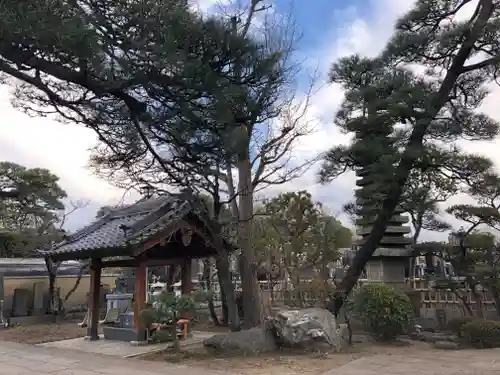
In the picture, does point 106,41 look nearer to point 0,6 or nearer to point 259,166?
point 0,6

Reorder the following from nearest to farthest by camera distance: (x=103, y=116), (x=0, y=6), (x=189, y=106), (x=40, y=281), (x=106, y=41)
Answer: (x=0, y=6), (x=106, y=41), (x=189, y=106), (x=103, y=116), (x=40, y=281)

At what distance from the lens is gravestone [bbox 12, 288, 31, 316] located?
15320mm

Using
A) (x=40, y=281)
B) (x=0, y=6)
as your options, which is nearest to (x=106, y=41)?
(x=0, y=6)

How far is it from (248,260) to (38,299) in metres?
8.94

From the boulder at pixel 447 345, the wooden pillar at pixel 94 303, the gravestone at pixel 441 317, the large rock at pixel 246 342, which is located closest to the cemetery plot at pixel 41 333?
the wooden pillar at pixel 94 303

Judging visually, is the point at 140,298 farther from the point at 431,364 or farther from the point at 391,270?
the point at 391,270


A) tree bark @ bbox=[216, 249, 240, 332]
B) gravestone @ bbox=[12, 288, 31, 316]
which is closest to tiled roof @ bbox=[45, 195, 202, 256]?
tree bark @ bbox=[216, 249, 240, 332]

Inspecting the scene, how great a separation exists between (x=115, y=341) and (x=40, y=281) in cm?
735

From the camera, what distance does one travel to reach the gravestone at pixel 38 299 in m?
15.7

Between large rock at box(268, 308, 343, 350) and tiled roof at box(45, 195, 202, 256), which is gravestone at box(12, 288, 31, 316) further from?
large rock at box(268, 308, 343, 350)

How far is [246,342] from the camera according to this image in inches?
335

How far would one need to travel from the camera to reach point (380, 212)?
34.8 feet

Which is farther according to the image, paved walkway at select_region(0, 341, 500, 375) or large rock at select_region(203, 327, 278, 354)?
large rock at select_region(203, 327, 278, 354)

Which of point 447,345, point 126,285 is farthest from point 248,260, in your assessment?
point 126,285
